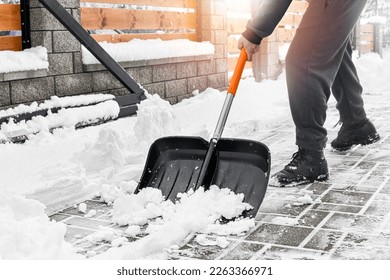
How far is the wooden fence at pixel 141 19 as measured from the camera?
6.15 metres

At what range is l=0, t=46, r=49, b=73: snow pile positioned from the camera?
15.3 ft

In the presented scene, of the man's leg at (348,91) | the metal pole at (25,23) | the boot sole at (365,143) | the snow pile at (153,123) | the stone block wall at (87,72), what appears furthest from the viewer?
the metal pole at (25,23)

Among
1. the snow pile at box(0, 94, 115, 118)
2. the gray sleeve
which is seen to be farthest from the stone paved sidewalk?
the snow pile at box(0, 94, 115, 118)

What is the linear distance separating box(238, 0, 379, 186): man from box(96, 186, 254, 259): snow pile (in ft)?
2.66

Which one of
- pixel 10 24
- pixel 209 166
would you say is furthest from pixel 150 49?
pixel 209 166

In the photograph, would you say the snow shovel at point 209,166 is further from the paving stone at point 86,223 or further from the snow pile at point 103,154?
the snow pile at point 103,154

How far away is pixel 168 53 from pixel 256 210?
14.3 feet

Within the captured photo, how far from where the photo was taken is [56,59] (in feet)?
17.3

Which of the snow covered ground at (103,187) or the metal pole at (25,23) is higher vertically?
A: the metal pole at (25,23)

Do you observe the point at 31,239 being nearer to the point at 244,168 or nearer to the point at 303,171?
the point at 244,168

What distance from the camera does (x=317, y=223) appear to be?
2871 millimetres

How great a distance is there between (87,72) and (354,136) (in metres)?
2.67

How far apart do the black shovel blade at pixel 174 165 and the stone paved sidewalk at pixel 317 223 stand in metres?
0.32

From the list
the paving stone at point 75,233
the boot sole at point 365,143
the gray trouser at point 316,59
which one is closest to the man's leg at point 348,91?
the boot sole at point 365,143
